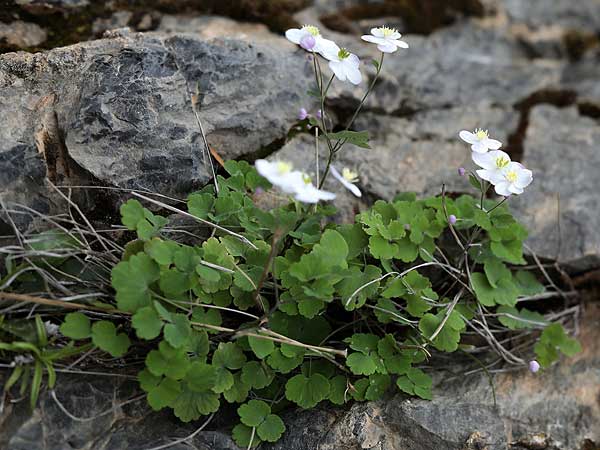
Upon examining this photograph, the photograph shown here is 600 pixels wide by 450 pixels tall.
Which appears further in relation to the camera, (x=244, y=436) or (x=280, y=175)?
(x=244, y=436)

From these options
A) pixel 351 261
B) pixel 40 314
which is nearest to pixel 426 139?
pixel 351 261

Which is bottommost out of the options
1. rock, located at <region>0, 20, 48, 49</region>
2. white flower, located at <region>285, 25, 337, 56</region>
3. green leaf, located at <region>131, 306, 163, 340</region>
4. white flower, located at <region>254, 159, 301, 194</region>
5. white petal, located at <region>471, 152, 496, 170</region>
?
green leaf, located at <region>131, 306, 163, 340</region>

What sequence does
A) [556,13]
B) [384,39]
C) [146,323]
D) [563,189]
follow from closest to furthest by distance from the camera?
1. [146,323]
2. [384,39]
3. [563,189]
4. [556,13]

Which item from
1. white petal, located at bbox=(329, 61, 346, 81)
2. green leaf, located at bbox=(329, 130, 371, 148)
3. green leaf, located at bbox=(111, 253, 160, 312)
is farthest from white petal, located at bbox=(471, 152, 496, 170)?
green leaf, located at bbox=(111, 253, 160, 312)

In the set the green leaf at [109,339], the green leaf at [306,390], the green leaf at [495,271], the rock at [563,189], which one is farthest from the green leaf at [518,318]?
the green leaf at [109,339]

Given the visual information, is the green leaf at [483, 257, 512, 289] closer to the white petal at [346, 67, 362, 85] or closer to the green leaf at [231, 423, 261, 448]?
the white petal at [346, 67, 362, 85]

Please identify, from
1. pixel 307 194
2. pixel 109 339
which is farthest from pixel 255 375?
pixel 307 194

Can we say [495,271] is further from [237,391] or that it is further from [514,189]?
[237,391]
